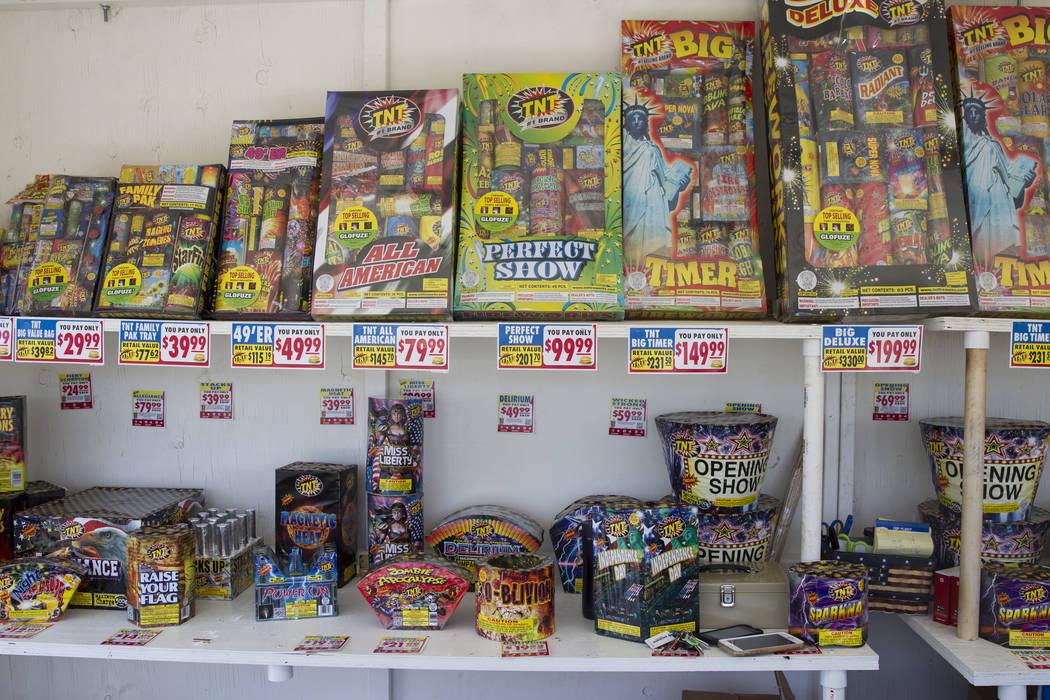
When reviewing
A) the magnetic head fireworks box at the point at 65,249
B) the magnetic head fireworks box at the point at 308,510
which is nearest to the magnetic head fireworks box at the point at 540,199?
the magnetic head fireworks box at the point at 308,510

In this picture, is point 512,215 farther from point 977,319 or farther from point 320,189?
point 977,319

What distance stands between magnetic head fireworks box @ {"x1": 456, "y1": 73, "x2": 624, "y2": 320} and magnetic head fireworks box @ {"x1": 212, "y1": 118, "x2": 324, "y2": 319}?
48 cm

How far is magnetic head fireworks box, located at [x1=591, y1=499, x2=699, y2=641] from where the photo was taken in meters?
1.88

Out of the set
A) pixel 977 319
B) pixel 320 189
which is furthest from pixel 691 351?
pixel 320 189

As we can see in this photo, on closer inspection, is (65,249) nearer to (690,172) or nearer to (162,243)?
(162,243)

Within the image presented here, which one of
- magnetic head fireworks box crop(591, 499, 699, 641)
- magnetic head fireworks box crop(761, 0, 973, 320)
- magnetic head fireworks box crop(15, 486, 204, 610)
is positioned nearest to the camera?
magnetic head fireworks box crop(591, 499, 699, 641)

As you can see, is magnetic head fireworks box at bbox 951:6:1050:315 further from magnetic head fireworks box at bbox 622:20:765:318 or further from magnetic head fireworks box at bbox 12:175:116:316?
magnetic head fireworks box at bbox 12:175:116:316

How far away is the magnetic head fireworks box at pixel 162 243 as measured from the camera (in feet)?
7.13

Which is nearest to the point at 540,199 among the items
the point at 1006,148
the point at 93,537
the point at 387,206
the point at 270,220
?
the point at 387,206

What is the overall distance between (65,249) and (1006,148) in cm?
280

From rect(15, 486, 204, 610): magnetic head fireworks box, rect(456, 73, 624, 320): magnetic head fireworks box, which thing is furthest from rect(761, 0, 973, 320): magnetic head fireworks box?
rect(15, 486, 204, 610): magnetic head fireworks box

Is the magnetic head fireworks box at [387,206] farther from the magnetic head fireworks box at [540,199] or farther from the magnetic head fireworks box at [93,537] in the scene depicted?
the magnetic head fireworks box at [93,537]

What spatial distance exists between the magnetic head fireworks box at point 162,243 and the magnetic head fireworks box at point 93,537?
594 mm

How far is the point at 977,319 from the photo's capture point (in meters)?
1.91
